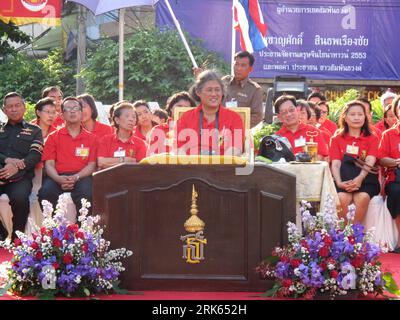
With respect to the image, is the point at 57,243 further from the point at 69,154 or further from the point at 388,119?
the point at 388,119

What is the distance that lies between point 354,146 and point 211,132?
2.28 m

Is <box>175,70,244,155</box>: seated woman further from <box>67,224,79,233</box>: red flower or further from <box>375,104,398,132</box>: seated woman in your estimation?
<box>375,104,398,132</box>: seated woman

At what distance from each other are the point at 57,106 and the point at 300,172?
4.38 meters

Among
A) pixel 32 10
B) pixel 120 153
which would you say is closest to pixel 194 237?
pixel 120 153

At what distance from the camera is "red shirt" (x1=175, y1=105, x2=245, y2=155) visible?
754cm

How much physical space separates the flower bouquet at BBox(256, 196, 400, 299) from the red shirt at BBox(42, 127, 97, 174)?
3128 mm

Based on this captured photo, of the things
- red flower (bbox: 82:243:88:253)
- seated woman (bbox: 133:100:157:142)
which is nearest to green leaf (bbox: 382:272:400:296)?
red flower (bbox: 82:243:88:253)

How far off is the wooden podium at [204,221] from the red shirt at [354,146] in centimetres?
290

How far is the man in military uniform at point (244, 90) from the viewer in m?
9.88

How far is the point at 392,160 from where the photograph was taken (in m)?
9.16

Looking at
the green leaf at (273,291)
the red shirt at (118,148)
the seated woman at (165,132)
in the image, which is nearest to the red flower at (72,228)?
the green leaf at (273,291)

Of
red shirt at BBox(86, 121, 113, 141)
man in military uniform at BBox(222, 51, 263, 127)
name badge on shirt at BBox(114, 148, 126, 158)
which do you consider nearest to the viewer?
name badge on shirt at BBox(114, 148, 126, 158)

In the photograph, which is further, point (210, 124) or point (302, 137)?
point (302, 137)

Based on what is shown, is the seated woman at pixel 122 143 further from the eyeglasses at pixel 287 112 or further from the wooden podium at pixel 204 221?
the wooden podium at pixel 204 221
